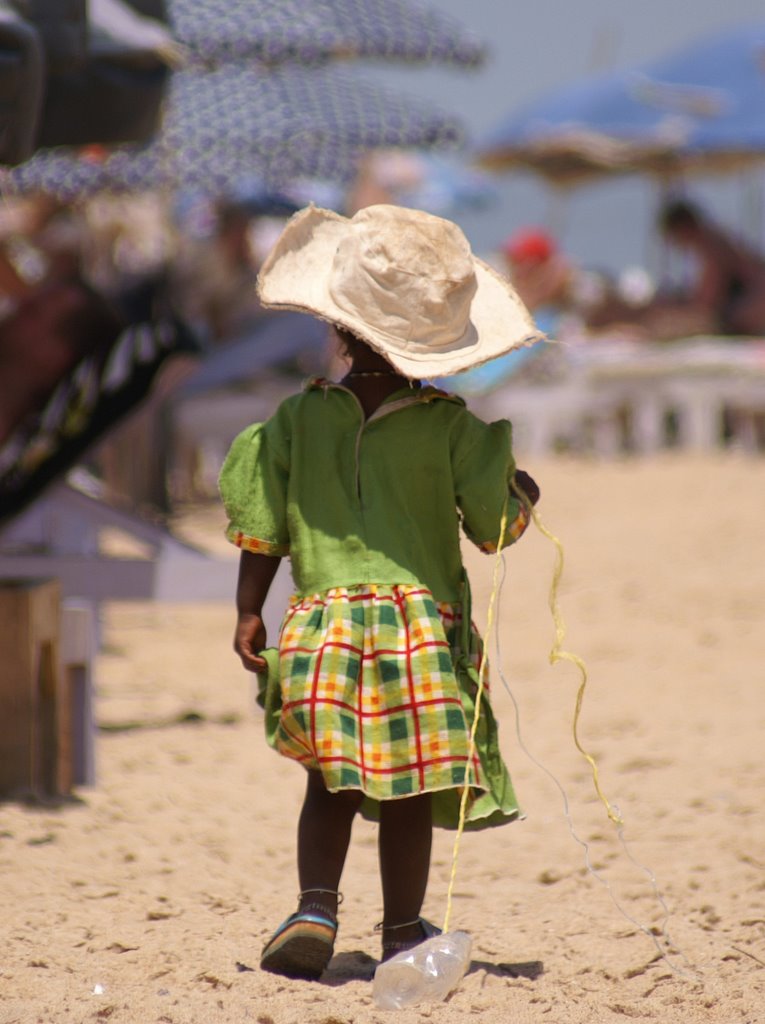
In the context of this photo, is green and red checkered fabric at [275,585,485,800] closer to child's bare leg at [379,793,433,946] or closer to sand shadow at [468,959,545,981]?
child's bare leg at [379,793,433,946]

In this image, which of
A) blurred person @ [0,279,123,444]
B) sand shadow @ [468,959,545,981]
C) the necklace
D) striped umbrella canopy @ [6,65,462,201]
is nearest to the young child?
the necklace

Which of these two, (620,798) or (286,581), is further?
(286,581)

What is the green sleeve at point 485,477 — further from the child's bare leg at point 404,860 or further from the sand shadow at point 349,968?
the sand shadow at point 349,968

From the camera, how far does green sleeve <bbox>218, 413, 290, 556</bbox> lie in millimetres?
2686

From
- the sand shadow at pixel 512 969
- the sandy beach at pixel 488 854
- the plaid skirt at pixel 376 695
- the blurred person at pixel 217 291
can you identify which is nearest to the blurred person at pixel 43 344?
the sandy beach at pixel 488 854

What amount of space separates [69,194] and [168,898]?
4982 mm

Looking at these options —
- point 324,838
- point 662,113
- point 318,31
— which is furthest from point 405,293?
point 662,113

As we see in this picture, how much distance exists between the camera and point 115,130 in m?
3.51

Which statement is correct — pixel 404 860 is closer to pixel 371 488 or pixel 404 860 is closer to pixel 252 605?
pixel 252 605

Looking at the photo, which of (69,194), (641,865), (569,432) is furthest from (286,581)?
(569,432)

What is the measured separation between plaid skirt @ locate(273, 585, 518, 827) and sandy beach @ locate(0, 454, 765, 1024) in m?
0.38

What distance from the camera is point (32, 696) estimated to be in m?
3.76

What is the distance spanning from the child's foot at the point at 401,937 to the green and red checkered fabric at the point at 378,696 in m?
0.29

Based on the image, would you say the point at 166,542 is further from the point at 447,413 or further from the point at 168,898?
→ the point at 447,413
